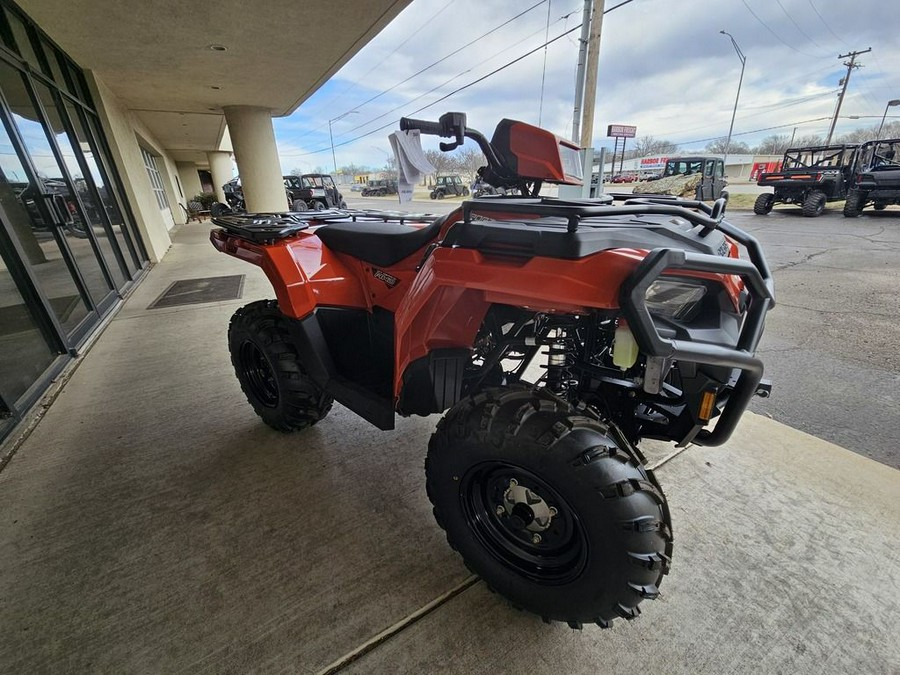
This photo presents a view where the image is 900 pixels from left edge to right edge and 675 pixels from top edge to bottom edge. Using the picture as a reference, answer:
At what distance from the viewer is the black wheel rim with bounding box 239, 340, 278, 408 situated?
7.29 ft

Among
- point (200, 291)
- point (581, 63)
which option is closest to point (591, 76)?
point (581, 63)

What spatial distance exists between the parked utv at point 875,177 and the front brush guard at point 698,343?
43.2ft

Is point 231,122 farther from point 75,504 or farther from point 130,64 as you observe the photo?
point 75,504

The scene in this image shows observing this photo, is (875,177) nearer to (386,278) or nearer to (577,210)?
(386,278)

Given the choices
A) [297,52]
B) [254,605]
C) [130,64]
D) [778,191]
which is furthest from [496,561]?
[778,191]

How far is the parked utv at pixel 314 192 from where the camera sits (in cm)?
1473

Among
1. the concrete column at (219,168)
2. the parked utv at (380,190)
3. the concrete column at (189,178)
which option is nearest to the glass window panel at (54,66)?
the concrete column at (219,168)

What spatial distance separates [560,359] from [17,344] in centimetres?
→ 356

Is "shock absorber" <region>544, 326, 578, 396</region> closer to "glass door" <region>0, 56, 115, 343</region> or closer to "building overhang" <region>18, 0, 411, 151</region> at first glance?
"glass door" <region>0, 56, 115, 343</region>

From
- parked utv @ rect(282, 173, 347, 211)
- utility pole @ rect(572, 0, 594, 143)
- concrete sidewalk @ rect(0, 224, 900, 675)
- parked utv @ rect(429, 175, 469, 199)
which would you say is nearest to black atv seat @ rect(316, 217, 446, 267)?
concrete sidewalk @ rect(0, 224, 900, 675)

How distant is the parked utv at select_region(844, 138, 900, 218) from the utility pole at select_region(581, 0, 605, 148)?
7.39 m

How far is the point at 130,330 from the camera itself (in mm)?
3926

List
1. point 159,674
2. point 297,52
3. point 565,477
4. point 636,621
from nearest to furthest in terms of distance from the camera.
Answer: point 565,477 < point 159,674 < point 636,621 < point 297,52

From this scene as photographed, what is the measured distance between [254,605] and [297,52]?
23.7 ft
